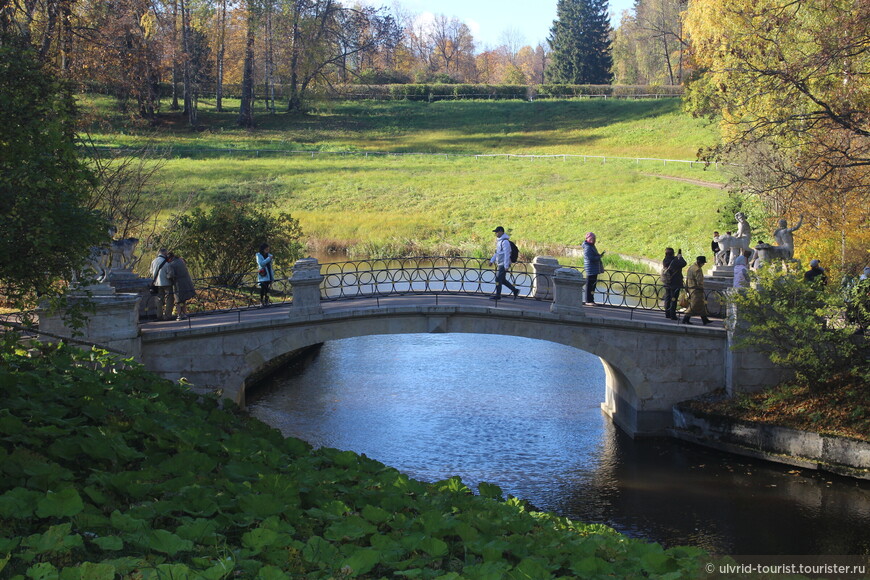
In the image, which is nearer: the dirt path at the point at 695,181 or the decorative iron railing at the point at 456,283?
the decorative iron railing at the point at 456,283

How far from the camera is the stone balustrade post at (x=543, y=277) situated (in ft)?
67.4

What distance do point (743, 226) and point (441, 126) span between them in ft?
162

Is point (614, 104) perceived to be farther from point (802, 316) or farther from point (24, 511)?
point (24, 511)

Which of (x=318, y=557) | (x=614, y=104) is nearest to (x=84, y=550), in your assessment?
(x=318, y=557)

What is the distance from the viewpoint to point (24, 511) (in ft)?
22.6

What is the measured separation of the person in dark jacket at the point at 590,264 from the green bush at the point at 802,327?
3380 millimetres

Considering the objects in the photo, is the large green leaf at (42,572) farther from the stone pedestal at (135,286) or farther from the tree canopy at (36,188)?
the stone pedestal at (135,286)

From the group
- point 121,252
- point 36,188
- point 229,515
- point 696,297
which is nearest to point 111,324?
point 121,252

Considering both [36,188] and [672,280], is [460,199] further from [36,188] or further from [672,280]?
[36,188]

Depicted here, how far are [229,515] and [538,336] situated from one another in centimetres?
1190

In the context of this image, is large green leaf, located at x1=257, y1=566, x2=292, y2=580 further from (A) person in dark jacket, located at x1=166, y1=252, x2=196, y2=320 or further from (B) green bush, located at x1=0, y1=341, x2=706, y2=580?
(A) person in dark jacket, located at x1=166, y1=252, x2=196, y2=320

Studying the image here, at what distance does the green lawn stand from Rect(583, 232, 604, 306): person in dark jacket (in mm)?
15797

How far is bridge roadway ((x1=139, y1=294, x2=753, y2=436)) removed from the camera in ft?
59.2

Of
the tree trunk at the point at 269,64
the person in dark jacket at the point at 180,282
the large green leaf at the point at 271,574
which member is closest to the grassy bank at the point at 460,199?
the tree trunk at the point at 269,64
